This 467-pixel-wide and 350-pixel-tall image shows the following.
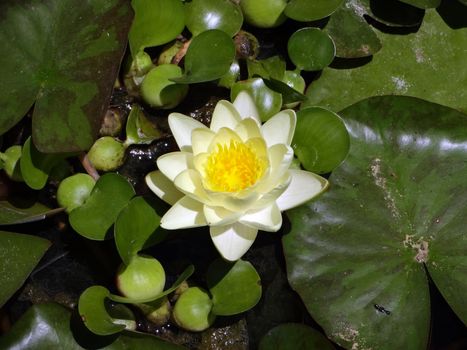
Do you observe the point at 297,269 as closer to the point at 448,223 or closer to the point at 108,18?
the point at 448,223

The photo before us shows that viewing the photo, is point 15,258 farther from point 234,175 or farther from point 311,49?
point 311,49

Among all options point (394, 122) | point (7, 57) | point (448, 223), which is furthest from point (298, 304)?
point (7, 57)

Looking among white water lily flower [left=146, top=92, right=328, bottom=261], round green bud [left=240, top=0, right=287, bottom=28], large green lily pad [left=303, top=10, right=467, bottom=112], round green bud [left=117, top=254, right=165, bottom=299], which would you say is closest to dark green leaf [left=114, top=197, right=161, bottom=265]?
round green bud [left=117, top=254, right=165, bottom=299]

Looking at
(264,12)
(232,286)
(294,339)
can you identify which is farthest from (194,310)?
(264,12)

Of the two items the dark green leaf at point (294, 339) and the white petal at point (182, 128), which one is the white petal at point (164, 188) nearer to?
the white petal at point (182, 128)

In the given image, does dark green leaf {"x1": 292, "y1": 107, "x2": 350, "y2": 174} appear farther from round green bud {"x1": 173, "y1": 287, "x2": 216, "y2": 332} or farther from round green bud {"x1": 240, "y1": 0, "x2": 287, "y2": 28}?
round green bud {"x1": 173, "y1": 287, "x2": 216, "y2": 332}

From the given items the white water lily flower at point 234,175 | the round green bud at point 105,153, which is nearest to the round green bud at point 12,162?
the round green bud at point 105,153
